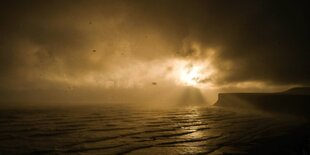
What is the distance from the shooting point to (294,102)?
192ft

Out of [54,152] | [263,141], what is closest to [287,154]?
[263,141]

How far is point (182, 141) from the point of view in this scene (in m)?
19.8

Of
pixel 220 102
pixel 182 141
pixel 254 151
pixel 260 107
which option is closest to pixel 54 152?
pixel 182 141

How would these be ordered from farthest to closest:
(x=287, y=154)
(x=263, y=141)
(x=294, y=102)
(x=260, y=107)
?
1. (x=260, y=107)
2. (x=294, y=102)
3. (x=263, y=141)
4. (x=287, y=154)

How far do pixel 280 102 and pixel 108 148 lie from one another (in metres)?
61.6

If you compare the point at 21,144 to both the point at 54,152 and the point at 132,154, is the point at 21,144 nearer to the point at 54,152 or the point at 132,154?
the point at 54,152

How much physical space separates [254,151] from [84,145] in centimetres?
1268

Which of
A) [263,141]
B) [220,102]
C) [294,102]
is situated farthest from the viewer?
[220,102]

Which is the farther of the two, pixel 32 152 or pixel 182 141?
pixel 182 141

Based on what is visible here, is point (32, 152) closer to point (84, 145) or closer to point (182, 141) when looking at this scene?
point (84, 145)

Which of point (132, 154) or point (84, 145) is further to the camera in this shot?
point (84, 145)

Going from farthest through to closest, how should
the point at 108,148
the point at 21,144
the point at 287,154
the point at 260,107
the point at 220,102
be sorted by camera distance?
the point at 220,102 < the point at 260,107 < the point at 21,144 < the point at 108,148 < the point at 287,154

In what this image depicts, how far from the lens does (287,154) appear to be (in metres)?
15.1

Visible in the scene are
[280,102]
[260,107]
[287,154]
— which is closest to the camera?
[287,154]
